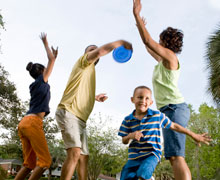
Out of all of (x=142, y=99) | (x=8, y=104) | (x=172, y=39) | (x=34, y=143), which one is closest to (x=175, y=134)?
(x=142, y=99)

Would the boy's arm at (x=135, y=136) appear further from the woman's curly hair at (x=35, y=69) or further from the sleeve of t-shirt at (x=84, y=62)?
the woman's curly hair at (x=35, y=69)

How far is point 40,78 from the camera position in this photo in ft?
15.7

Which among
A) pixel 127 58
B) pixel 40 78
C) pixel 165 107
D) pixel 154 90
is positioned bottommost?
pixel 165 107

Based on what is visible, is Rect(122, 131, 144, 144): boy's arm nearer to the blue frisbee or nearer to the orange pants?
the orange pants

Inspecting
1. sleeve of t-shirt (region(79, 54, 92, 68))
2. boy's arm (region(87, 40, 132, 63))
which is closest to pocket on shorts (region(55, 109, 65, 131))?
sleeve of t-shirt (region(79, 54, 92, 68))

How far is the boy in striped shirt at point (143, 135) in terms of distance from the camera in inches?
121

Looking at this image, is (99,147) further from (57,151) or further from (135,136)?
(135,136)

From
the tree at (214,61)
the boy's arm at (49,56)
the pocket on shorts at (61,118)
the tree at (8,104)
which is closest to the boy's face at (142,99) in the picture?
the pocket on shorts at (61,118)

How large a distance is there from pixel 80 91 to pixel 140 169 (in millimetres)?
1607

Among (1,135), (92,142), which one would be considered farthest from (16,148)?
(92,142)

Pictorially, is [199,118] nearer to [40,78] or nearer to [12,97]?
[12,97]

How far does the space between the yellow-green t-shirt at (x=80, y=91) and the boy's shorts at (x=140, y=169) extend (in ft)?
3.93

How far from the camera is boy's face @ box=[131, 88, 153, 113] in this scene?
341cm

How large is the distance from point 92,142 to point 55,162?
1328 centimetres
